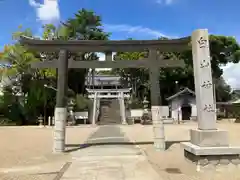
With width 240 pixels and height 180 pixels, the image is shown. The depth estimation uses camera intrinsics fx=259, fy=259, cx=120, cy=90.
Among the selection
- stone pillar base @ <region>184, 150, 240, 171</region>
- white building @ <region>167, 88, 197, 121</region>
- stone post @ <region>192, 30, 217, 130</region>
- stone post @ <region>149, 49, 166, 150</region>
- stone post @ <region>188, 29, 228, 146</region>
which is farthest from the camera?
white building @ <region>167, 88, 197, 121</region>

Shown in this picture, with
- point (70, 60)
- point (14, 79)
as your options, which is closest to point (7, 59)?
point (14, 79)

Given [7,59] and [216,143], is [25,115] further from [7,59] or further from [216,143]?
[216,143]

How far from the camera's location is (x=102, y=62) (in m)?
10.4

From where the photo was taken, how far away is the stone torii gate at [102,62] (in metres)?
9.88

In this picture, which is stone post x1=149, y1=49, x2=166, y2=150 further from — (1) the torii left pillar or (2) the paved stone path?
(1) the torii left pillar

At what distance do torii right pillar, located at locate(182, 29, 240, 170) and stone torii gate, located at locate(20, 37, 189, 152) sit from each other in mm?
2216

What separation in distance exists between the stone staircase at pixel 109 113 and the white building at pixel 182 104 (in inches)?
312

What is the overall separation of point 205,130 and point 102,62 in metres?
4.93

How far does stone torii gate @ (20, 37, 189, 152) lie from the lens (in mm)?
9883

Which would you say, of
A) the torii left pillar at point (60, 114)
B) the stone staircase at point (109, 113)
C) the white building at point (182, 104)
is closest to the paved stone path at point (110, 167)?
the torii left pillar at point (60, 114)

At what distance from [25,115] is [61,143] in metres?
24.5

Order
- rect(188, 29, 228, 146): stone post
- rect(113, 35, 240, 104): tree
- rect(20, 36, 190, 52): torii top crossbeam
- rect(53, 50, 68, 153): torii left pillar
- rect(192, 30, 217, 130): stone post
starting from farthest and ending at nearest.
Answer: rect(113, 35, 240, 104): tree
rect(20, 36, 190, 52): torii top crossbeam
rect(53, 50, 68, 153): torii left pillar
rect(192, 30, 217, 130): stone post
rect(188, 29, 228, 146): stone post

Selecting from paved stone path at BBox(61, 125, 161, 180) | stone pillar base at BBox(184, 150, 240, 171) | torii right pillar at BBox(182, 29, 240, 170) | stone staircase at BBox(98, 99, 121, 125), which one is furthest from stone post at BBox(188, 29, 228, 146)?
stone staircase at BBox(98, 99, 121, 125)

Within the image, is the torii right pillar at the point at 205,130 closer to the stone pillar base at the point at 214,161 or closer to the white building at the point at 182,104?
the stone pillar base at the point at 214,161
